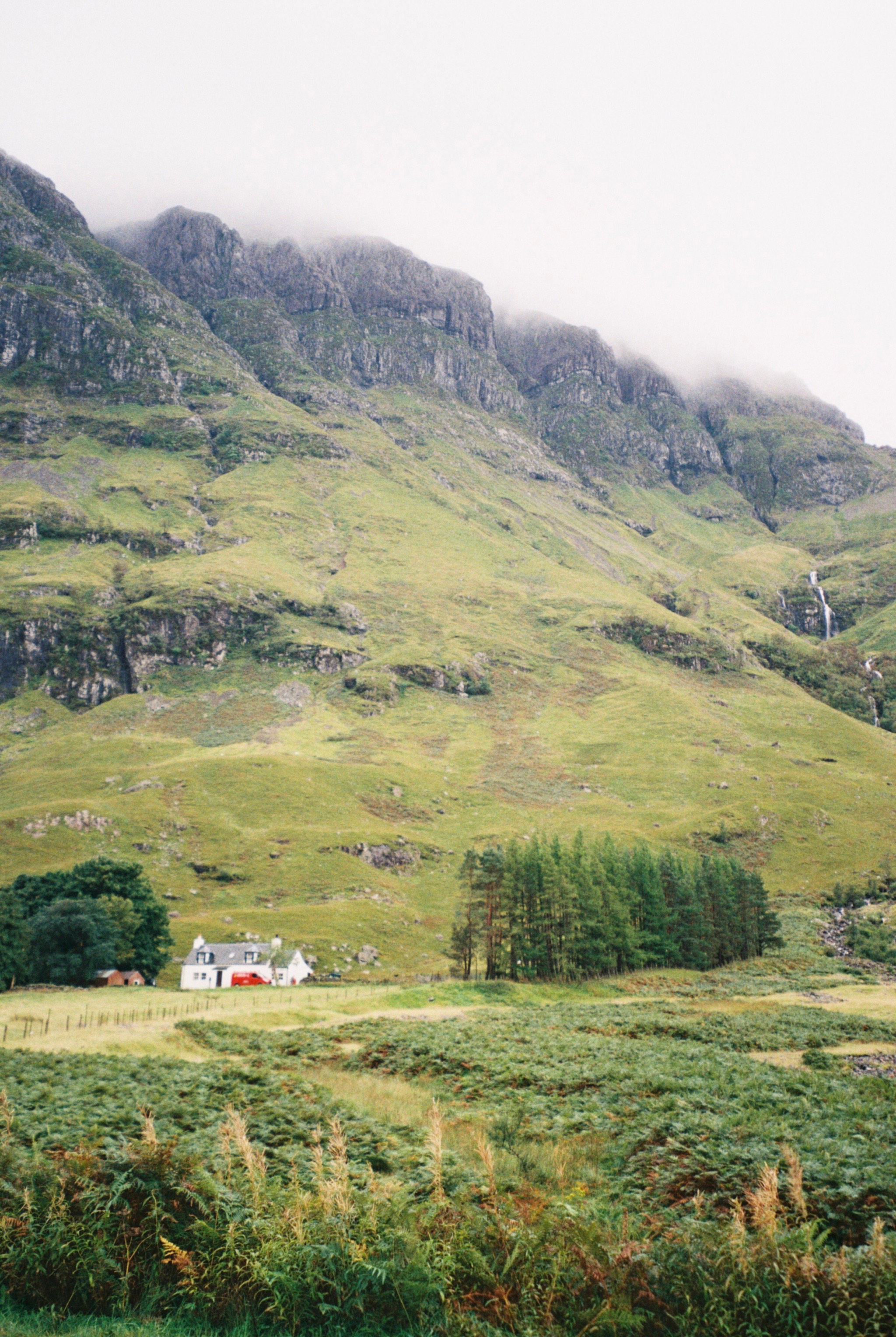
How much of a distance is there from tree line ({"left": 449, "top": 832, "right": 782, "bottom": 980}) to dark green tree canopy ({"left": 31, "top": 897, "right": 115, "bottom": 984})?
37742 millimetres

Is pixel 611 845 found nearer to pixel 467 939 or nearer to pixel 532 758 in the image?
pixel 467 939

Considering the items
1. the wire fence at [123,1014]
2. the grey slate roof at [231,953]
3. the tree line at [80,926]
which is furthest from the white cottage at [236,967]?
the wire fence at [123,1014]

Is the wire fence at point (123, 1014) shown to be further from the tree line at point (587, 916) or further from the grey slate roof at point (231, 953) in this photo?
the grey slate roof at point (231, 953)

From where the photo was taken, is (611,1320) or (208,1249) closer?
(611,1320)

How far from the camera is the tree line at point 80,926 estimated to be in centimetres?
6738

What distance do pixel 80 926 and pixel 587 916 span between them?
2122 inches

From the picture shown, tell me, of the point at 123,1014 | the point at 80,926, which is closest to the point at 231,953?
the point at 80,926

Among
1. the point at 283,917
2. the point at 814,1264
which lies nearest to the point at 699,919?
the point at 283,917

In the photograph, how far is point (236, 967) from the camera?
88.8m

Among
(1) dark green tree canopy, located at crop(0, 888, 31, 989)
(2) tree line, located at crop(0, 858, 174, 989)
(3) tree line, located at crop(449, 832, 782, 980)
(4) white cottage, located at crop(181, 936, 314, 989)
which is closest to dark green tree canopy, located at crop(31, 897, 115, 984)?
(2) tree line, located at crop(0, 858, 174, 989)

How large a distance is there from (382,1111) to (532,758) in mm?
180865

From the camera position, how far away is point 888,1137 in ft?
49.0

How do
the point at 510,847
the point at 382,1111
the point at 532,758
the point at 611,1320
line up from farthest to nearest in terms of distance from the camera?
1. the point at 532,758
2. the point at 510,847
3. the point at 382,1111
4. the point at 611,1320

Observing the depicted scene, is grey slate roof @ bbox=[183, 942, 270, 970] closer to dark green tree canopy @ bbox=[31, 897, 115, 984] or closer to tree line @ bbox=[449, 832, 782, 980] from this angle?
dark green tree canopy @ bbox=[31, 897, 115, 984]
